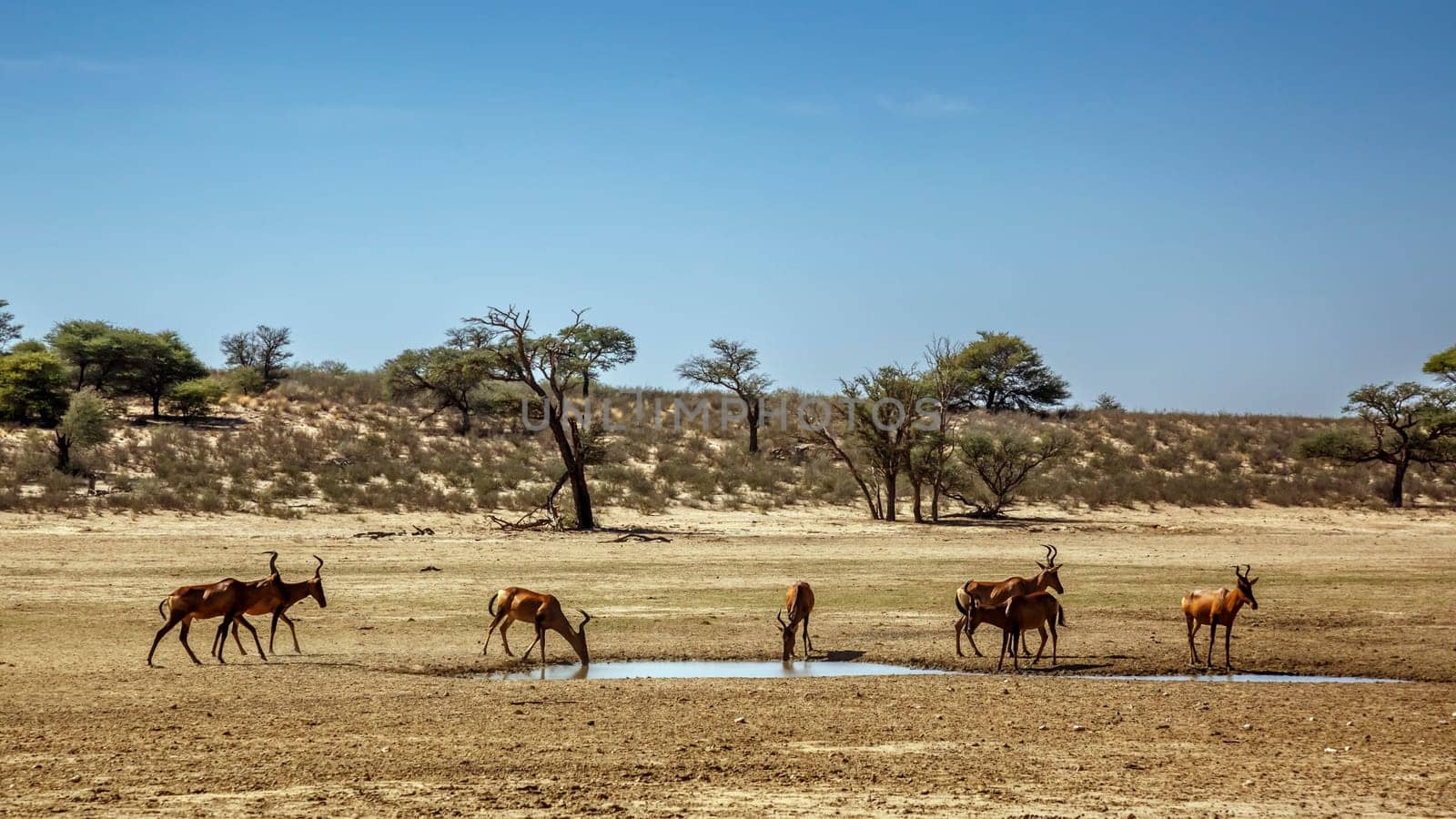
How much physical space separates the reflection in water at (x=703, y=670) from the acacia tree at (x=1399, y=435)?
38.3 m

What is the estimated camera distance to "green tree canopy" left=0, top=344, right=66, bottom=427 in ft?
146

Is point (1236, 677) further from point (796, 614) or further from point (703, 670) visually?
point (703, 670)

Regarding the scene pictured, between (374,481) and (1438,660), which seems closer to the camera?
(1438,660)

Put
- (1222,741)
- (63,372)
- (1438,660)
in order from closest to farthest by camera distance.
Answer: (1222,741)
(1438,660)
(63,372)

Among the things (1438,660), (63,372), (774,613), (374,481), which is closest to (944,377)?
(374,481)

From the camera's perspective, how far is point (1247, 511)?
44562 millimetres

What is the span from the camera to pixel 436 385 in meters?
56.4

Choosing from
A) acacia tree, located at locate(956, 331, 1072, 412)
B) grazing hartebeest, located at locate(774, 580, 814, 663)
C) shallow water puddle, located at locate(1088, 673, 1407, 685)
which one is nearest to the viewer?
shallow water puddle, located at locate(1088, 673, 1407, 685)

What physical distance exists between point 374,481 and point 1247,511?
3000 cm

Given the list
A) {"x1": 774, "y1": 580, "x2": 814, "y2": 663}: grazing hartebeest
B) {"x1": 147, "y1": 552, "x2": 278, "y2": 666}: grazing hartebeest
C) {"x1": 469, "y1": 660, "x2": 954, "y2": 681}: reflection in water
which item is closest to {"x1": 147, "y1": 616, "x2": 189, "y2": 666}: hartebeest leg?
{"x1": 147, "y1": 552, "x2": 278, "y2": 666}: grazing hartebeest

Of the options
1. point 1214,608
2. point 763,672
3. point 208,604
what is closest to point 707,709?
point 763,672

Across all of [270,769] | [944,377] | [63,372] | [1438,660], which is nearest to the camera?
[270,769]

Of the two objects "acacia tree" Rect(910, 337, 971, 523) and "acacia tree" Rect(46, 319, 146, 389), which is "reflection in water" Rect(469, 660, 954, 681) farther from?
"acacia tree" Rect(46, 319, 146, 389)

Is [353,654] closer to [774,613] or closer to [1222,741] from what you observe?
[774,613]
